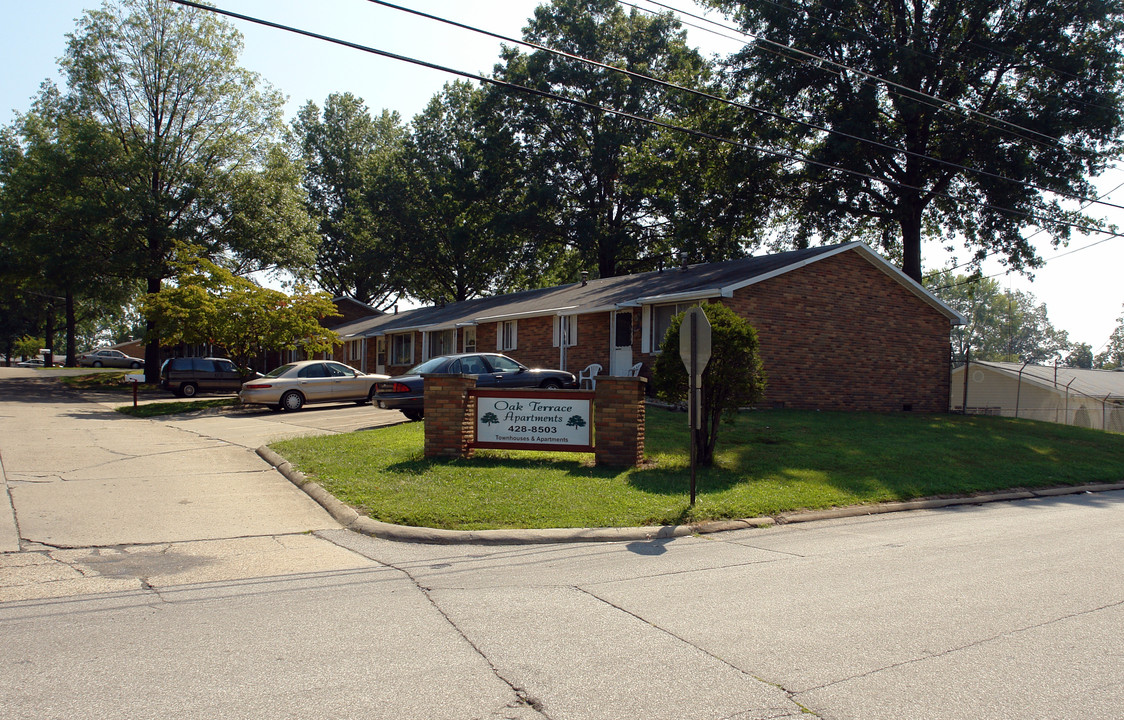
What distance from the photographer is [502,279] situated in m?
54.3

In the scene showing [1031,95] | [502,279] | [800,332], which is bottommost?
[800,332]

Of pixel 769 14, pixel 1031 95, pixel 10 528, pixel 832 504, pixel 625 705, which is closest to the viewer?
pixel 625 705

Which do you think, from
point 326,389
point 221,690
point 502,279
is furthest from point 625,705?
point 502,279

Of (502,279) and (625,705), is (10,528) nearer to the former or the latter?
(625,705)

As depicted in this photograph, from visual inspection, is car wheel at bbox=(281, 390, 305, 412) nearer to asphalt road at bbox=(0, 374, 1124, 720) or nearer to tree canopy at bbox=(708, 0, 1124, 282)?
asphalt road at bbox=(0, 374, 1124, 720)

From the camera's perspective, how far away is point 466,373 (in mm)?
18281

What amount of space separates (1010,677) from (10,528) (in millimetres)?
9193

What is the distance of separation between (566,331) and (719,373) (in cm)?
1413

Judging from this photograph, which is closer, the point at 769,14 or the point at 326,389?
the point at 326,389

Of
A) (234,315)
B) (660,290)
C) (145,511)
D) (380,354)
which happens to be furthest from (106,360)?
(145,511)

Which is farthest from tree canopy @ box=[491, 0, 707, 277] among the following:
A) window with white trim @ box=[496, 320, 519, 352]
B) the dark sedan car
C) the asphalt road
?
the asphalt road

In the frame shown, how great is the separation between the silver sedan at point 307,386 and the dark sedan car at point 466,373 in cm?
507

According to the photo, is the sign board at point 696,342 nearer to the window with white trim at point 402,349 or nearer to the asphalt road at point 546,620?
the asphalt road at point 546,620

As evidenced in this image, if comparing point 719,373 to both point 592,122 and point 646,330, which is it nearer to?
point 646,330
